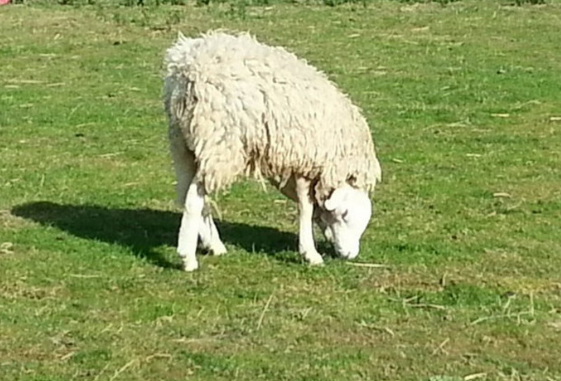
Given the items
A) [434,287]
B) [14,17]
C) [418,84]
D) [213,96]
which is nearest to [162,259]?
[213,96]

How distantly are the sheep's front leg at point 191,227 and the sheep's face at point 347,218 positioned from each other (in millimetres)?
837

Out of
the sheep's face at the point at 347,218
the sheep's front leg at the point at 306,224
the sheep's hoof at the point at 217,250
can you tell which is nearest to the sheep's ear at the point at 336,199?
the sheep's face at the point at 347,218

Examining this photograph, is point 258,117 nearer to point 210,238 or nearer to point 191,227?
point 191,227

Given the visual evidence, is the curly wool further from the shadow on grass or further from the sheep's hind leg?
the shadow on grass

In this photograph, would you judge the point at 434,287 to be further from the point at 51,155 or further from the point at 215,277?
the point at 51,155

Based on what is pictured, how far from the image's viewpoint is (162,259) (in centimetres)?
902

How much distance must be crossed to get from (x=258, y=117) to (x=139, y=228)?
1635mm

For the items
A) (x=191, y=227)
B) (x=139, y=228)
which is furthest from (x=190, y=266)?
(x=139, y=228)

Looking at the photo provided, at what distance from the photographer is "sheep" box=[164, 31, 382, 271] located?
28.3 ft

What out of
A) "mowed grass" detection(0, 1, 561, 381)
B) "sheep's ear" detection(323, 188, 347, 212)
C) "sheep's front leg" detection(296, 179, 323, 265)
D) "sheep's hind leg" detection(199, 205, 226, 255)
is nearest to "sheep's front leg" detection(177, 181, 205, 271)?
"mowed grass" detection(0, 1, 561, 381)

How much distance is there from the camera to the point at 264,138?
8.69 meters

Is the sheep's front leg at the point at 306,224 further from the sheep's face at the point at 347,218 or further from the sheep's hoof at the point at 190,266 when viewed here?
the sheep's hoof at the point at 190,266

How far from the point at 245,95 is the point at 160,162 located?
3.40 m

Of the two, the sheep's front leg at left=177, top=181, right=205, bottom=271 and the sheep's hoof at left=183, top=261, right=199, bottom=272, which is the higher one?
the sheep's front leg at left=177, top=181, right=205, bottom=271
